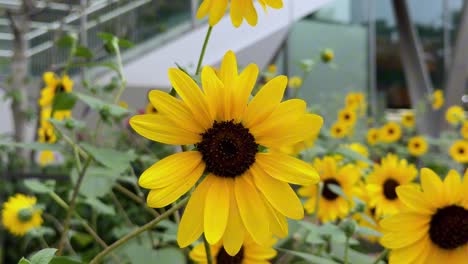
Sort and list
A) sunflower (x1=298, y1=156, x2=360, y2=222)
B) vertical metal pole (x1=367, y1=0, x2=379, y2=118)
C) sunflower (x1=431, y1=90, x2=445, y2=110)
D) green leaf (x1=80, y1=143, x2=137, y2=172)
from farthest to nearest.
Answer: vertical metal pole (x1=367, y1=0, x2=379, y2=118) → sunflower (x1=431, y1=90, x2=445, y2=110) → sunflower (x1=298, y1=156, x2=360, y2=222) → green leaf (x1=80, y1=143, x2=137, y2=172)

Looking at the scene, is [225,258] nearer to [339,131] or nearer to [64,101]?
[64,101]

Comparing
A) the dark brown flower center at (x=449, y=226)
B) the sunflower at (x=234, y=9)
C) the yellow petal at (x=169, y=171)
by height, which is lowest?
the dark brown flower center at (x=449, y=226)

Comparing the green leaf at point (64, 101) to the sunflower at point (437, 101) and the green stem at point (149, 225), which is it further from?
the sunflower at point (437, 101)

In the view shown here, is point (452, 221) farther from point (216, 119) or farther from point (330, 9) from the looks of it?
point (330, 9)

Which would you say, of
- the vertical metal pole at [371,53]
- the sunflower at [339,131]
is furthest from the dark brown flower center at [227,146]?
the vertical metal pole at [371,53]

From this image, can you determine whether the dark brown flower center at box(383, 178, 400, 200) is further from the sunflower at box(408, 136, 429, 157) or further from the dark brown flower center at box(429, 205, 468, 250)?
the sunflower at box(408, 136, 429, 157)

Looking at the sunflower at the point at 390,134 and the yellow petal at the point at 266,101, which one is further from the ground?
the yellow petal at the point at 266,101

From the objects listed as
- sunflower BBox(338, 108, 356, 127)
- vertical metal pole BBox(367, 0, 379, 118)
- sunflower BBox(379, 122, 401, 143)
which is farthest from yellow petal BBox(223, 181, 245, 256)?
vertical metal pole BBox(367, 0, 379, 118)
